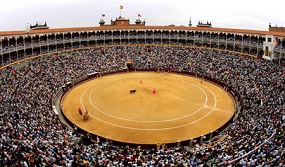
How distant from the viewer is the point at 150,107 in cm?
4197

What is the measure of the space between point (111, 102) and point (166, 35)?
3917 cm

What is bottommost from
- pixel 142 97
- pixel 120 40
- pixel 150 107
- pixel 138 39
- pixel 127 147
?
pixel 127 147

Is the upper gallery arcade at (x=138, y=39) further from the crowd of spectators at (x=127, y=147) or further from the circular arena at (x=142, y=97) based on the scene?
the crowd of spectators at (x=127, y=147)

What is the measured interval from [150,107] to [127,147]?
14.5 meters

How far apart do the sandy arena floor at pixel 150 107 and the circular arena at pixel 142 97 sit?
19 cm

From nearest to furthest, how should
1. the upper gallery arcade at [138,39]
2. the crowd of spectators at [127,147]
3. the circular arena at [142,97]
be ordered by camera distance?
1. the crowd of spectators at [127,147]
2. the circular arena at [142,97]
3. the upper gallery arcade at [138,39]

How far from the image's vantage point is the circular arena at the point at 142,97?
23.5 m

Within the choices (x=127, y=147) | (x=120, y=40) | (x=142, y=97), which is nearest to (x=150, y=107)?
(x=142, y=97)

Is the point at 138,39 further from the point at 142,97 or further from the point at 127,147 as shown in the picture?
the point at 127,147

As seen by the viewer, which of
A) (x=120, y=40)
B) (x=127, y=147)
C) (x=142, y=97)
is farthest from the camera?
(x=120, y=40)

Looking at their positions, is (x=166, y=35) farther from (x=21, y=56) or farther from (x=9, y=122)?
(x=9, y=122)

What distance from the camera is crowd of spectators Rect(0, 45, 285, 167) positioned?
22.0 meters

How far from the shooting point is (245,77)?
49125 mm

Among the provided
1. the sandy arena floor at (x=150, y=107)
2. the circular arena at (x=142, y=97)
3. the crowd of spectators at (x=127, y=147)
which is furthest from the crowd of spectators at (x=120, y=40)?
the sandy arena floor at (x=150, y=107)
